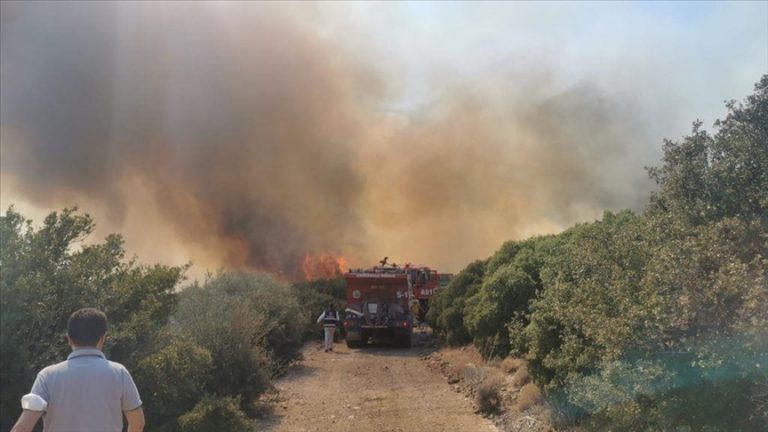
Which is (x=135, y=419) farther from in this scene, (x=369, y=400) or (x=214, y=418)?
(x=369, y=400)

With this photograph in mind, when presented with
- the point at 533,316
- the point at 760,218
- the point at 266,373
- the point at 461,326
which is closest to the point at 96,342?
the point at 760,218

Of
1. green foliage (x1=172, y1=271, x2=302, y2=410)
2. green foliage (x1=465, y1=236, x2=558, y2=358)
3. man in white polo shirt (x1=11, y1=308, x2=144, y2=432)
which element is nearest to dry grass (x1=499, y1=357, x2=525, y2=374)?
green foliage (x1=465, y1=236, x2=558, y2=358)

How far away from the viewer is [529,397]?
960 centimetres

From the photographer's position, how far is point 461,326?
19078mm

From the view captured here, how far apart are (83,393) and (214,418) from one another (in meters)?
4.88

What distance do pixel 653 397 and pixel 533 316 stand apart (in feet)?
9.53

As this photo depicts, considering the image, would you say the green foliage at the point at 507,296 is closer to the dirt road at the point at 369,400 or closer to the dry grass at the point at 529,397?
the dirt road at the point at 369,400

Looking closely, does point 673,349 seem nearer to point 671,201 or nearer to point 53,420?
point 671,201

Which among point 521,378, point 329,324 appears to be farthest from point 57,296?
point 329,324

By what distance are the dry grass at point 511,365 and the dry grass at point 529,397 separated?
1817 mm

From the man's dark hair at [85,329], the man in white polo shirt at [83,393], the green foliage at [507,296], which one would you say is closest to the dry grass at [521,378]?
the green foliage at [507,296]

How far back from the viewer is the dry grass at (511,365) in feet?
39.2

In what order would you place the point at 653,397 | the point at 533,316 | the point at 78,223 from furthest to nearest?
1. the point at 533,316
2. the point at 78,223
3. the point at 653,397

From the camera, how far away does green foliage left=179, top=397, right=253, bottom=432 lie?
7.59 meters
